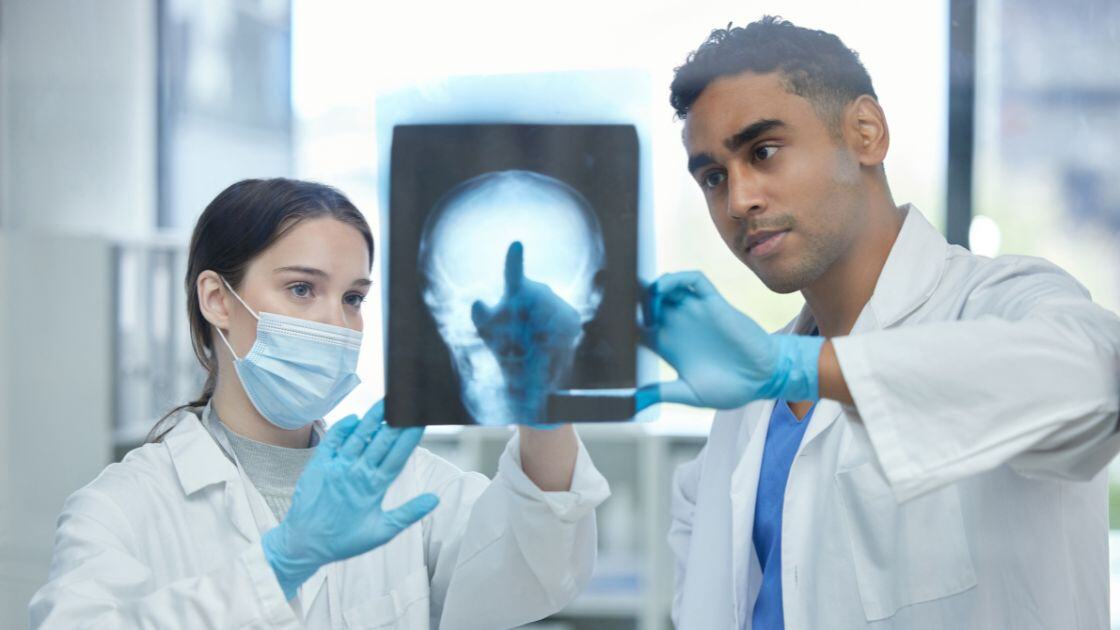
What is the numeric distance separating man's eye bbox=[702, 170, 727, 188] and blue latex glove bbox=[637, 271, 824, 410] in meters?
0.21

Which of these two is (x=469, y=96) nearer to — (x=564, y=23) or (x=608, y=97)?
(x=608, y=97)

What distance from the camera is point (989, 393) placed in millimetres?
815

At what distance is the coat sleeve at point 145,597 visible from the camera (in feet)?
2.98

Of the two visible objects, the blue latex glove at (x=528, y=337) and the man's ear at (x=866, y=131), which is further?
the man's ear at (x=866, y=131)

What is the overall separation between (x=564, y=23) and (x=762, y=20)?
49 centimetres

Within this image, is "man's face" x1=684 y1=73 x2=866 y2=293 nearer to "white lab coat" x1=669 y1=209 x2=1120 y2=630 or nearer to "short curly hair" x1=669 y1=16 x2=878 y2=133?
"short curly hair" x1=669 y1=16 x2=878 y2=133

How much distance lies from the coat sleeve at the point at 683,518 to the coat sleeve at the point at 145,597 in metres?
0.61

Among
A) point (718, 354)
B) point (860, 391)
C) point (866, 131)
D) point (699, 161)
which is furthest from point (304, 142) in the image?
point (860, 391)

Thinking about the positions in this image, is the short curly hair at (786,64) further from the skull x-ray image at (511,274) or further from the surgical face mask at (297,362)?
the surgical face mask at (297,362)

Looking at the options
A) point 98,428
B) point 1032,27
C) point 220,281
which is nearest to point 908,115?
point 1032,27

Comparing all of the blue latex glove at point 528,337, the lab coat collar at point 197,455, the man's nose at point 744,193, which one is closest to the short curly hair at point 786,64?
the man's nose at point 744,193

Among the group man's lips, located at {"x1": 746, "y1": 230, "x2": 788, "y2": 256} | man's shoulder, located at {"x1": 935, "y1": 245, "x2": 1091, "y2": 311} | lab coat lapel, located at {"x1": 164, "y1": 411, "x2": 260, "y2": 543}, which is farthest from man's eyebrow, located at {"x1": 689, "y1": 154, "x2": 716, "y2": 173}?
lab coat lapel, located at {"x1": 164, "y1": 411, "x2": 260, "y2": 543}

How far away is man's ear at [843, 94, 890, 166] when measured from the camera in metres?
1.12

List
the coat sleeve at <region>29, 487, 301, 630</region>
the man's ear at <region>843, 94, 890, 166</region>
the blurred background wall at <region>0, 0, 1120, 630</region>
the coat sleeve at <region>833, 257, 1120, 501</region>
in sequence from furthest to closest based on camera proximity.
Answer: the blurred background wall at <region>0, 0, 1120, 630</region> < the man's ear at <region>843, 94, 890, 166</region> < the coat sleeve at <region>29, 487, 301, 630</region> < the coat sleeve at <region>833, 257, 1120, 501</region>
